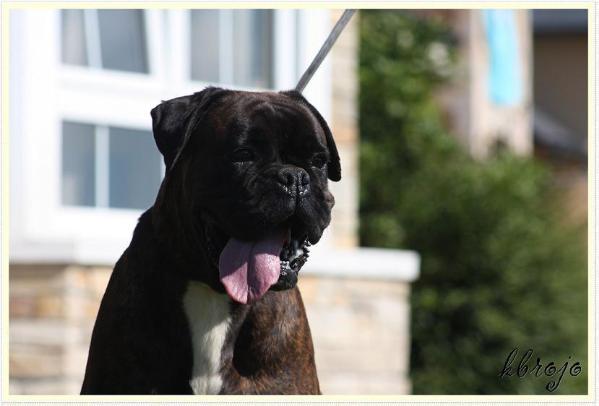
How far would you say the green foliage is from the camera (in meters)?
12.1

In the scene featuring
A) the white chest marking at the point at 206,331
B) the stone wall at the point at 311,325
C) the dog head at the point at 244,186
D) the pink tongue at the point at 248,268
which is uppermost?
the dog head at the point at 244,186

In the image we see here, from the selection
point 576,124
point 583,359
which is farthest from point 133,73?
point 576,124

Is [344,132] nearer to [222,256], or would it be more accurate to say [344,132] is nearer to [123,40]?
[123,40]

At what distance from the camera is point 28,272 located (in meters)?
8.01

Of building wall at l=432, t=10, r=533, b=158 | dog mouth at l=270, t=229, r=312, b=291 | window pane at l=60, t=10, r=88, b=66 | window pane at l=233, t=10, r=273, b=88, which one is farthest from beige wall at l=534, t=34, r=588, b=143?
dog mouth at l=270, t=229, r=312, b=291

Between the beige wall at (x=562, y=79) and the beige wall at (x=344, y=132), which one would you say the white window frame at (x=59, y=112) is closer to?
the beige wall at (x=344, y=132)

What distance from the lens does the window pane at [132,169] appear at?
8.39 m

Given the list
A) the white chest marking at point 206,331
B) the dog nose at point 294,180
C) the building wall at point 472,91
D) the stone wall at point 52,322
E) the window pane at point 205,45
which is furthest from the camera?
the building wall at point 472,91

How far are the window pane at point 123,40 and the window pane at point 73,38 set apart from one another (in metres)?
0.13

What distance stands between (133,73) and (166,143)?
4598 millimetres

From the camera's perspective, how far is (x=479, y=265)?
12.3 metres

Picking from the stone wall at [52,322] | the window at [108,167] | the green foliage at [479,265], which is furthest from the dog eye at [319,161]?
the green foliage at [479,265]

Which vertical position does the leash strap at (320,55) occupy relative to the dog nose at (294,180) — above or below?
above
